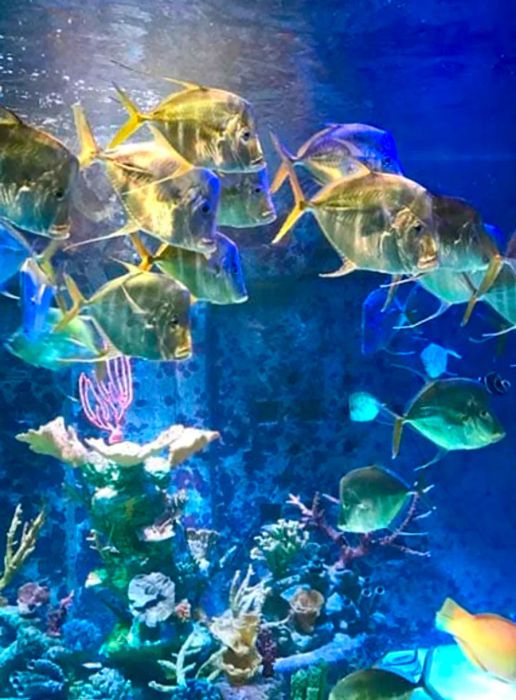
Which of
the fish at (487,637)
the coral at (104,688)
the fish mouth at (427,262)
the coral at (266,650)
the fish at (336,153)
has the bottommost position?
the coral at (266,650)

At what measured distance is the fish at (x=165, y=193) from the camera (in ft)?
11.3

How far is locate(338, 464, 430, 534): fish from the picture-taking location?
5156 millimetres

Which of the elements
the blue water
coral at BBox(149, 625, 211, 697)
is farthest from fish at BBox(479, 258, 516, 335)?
the blue water

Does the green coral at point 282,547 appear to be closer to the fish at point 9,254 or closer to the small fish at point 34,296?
the small fish at point 34,296

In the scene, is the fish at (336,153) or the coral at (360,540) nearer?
the fish at (336,153)

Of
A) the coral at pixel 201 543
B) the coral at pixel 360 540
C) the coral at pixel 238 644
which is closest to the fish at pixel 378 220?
the coral at pixel 238 644

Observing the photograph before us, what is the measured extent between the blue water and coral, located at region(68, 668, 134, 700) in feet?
12.1

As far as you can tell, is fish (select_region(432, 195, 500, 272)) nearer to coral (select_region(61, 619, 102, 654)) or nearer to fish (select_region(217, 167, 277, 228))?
fish (select_region(217, 167, 277, 228))

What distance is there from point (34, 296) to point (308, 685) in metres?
3.55

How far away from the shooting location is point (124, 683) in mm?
6070

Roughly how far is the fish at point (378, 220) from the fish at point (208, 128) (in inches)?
12.6

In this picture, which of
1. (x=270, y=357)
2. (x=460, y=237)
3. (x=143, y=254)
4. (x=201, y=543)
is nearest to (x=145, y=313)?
(x=143, y=254)

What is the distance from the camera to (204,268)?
11.9ft

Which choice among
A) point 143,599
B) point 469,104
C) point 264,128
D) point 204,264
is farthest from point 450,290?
point 469,104
